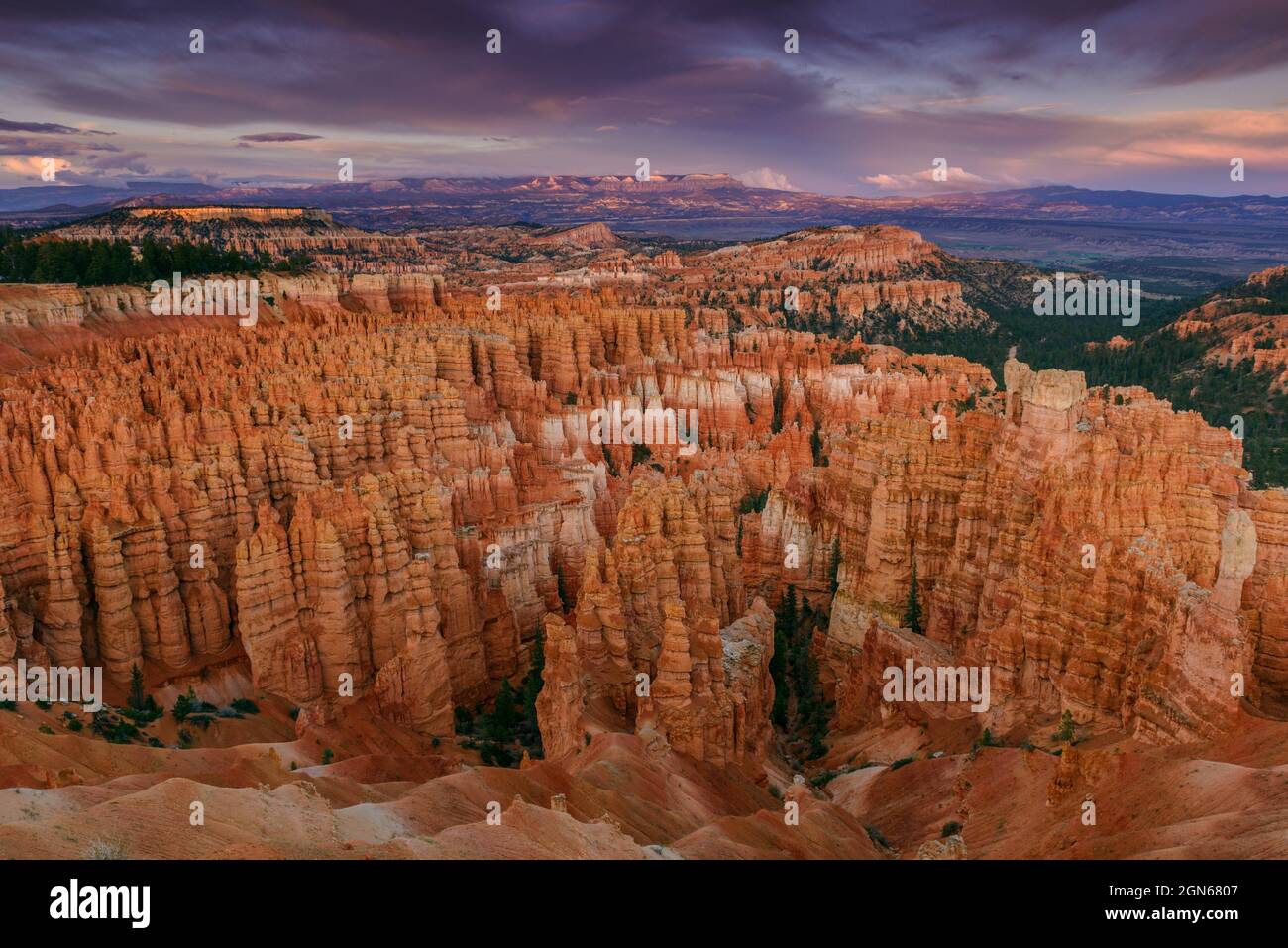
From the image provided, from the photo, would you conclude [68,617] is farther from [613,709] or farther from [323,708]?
[613,709]

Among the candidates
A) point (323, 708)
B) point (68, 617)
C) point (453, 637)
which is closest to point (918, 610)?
point (453, 637)

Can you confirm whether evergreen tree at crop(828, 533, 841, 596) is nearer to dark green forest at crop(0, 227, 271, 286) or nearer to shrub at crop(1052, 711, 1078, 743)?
shrub at crop(1052, 711, 1078, 743)

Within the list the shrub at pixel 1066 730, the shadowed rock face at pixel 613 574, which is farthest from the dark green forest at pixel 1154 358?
the shrub at pixel 1066 730

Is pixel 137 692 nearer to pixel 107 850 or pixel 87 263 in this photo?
pixel 107 850

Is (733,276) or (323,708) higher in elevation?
(733,276)

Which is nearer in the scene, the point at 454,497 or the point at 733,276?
the point at 454,497

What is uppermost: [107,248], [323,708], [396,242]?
[396,242]

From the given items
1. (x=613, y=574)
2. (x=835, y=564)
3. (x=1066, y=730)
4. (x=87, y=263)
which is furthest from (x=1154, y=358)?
(x=87, y=263)
